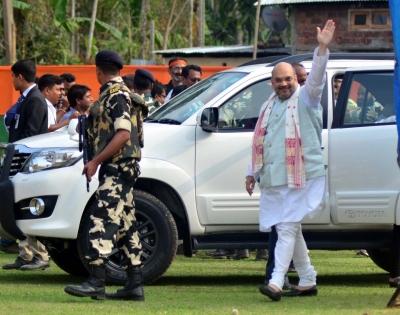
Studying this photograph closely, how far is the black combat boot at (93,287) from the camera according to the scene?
10047 mm

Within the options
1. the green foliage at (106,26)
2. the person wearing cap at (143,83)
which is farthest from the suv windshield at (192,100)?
the green foliage at (106,26)

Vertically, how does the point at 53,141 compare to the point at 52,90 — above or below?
below

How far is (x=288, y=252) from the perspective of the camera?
10.2 meters

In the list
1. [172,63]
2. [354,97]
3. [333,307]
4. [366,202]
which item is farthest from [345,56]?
[172,63]

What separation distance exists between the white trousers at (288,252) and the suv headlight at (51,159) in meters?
2.13

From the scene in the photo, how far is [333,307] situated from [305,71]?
8.76 ft

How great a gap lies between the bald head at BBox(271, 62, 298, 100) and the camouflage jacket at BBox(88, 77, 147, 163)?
1105 millimetres

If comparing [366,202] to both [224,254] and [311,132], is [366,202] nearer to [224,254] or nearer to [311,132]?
[311,132]

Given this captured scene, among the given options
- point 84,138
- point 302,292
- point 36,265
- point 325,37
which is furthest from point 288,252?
point 36,265

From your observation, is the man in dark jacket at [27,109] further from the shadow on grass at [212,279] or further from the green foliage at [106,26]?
the green foliage at [106,26]

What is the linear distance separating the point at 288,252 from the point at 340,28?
28982 millimetres

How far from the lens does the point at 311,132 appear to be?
10375 mm

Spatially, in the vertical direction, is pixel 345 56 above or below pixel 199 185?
above

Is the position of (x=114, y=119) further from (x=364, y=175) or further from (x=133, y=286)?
(x=364, y=175)
